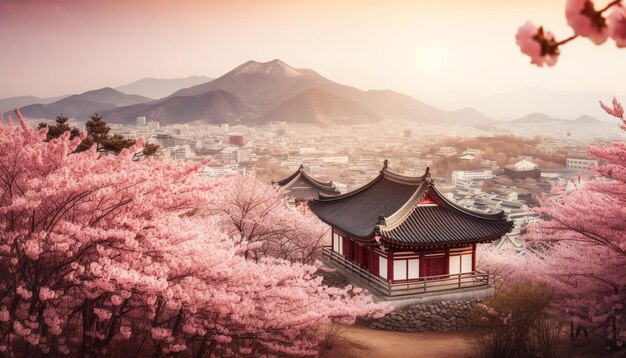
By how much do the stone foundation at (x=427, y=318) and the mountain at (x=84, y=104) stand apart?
118 meters

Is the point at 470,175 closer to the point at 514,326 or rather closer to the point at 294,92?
the point at 294,92

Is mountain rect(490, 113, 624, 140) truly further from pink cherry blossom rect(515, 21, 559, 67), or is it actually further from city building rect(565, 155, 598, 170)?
pink cherry blossom rect(515, 21, 559, 67)

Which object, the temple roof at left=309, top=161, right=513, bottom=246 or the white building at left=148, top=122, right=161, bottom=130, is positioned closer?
the temple roof at left=309, top=161, right=513, bottom=246

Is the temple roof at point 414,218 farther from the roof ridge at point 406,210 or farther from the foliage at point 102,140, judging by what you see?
the foliage at point 102,140

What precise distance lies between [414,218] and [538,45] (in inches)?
710

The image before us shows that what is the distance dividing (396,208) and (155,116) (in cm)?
15260

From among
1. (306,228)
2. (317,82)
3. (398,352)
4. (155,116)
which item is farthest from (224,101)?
(398,352)

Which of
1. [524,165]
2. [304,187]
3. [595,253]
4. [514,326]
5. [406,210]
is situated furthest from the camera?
[524,165]

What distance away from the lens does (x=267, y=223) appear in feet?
80.6

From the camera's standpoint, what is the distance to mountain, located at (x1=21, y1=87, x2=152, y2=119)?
4856 inches

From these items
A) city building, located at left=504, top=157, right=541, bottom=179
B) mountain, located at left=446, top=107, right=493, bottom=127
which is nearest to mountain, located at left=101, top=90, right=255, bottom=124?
mountain, located at left=446, top=107, right=493, bottom=127

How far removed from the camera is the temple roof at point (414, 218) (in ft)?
61.1

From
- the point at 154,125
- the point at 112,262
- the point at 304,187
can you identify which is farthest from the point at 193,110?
the point at 112,262

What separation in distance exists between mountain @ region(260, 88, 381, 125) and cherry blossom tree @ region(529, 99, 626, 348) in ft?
507
